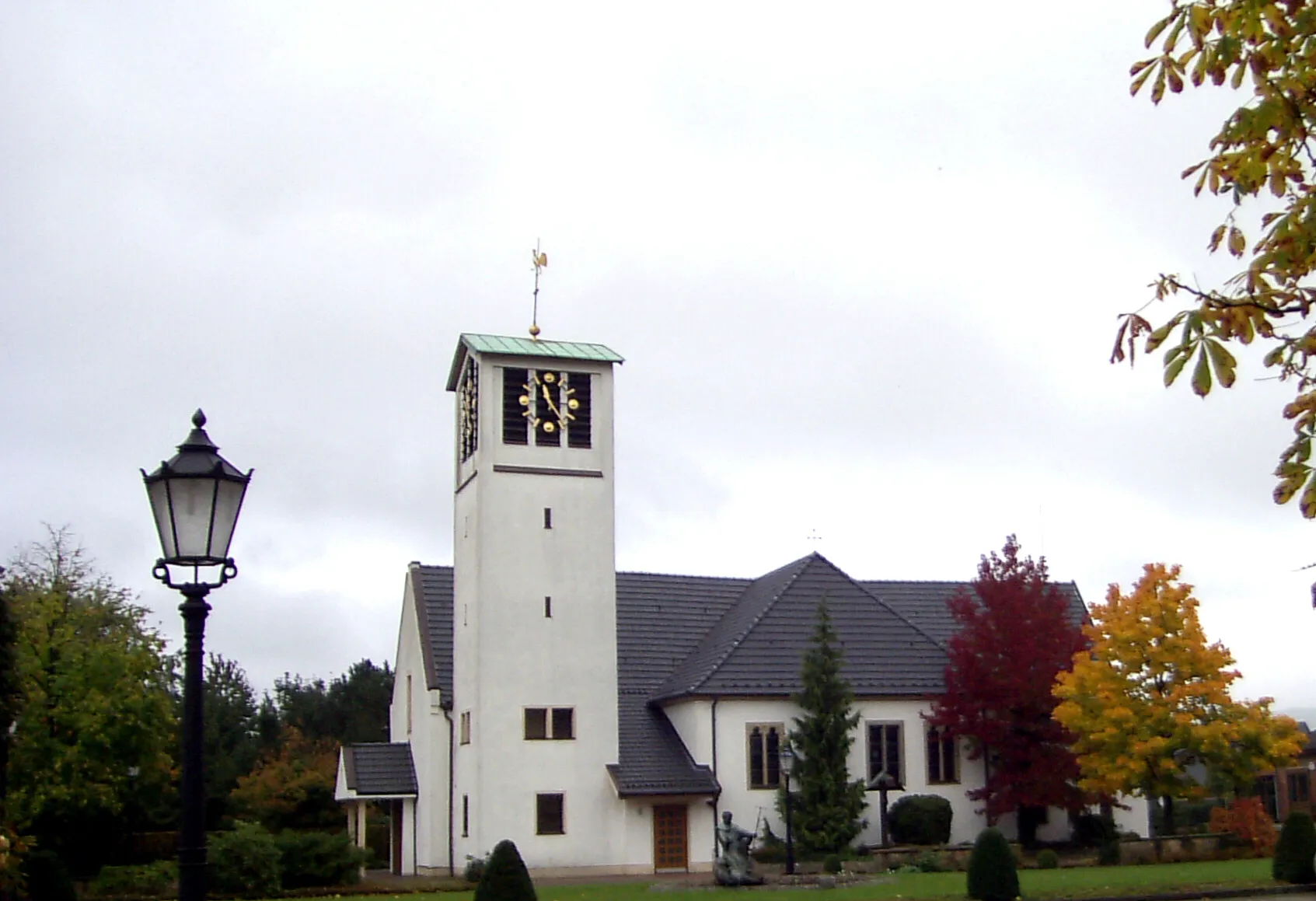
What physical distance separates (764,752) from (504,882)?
20712 millimetres

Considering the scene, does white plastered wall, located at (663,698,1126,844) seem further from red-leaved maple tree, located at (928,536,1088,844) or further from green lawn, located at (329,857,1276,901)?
green lawn, located at (329,857,1276,901)

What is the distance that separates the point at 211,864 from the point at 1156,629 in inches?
897

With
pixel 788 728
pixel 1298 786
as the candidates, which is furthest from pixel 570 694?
pixel 1298 786

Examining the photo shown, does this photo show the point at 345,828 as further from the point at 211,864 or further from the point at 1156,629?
the point at 1156,629

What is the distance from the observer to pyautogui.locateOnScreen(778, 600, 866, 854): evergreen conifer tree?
3875 cm

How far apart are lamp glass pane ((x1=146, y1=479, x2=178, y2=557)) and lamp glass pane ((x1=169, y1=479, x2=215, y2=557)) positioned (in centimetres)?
4

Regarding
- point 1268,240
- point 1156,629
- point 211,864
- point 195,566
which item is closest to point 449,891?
point 211,864

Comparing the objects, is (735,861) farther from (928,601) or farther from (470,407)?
(928,601)

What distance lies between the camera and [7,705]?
84.6 feet

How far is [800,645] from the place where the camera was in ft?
143

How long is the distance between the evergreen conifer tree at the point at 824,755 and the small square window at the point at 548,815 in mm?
5985

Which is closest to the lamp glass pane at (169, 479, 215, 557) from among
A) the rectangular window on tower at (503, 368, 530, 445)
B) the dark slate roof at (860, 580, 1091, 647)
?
the rectangular window on tower at (503, 368, 530, 445)

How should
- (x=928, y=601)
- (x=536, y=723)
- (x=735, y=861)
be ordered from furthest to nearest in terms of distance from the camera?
(x=928, y=601)
(x=536, y=723)
(x=735, y=861)

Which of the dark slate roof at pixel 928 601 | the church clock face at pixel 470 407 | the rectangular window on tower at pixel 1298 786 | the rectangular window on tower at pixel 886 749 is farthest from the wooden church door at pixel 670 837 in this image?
the rectangular window on tower at pixel 1298 786
